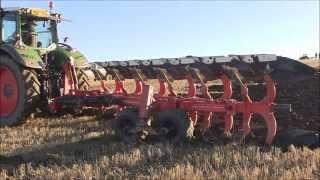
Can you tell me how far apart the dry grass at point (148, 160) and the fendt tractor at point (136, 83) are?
54 centimetres

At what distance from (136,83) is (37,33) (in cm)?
274

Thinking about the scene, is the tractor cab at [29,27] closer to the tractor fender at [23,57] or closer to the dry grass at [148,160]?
the tractor fender at [23,57]

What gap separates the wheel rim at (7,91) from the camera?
1144cm

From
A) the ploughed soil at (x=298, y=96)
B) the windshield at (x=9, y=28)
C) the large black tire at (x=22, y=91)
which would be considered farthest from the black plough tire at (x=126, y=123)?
the windshield at (x=9, y=28)

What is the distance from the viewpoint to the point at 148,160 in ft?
23.3

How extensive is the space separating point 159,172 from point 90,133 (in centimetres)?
337

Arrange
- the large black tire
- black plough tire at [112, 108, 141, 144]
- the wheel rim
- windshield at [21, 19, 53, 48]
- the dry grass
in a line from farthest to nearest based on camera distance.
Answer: windshield at [21, 19, 53, 48], the wheel rim, the large black tire, black plough tire at [112, 108, 141, 144], the dry grass

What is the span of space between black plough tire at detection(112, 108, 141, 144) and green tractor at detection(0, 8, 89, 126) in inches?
104

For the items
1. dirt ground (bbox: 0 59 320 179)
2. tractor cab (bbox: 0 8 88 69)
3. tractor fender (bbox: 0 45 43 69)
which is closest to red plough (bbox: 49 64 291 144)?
dirt ground (bbox: 0 59 320 179)

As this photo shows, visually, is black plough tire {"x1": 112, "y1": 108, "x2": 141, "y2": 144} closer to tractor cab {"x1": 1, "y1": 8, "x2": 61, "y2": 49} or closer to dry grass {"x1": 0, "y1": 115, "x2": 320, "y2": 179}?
dry grass {"x1": 0, "y1": 115, "x2": 320, "y2": 179}

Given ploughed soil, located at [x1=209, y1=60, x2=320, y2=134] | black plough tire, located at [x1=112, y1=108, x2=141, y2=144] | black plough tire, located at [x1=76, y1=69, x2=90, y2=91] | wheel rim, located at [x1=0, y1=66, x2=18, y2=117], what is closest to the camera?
ploughed soil, located at [x1=209, y1=60, x2=320, y2=134]

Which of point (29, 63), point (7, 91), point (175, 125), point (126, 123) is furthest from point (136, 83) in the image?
point (7, 91)

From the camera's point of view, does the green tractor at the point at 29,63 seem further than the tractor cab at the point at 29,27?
No

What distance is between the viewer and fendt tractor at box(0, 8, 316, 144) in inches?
316
